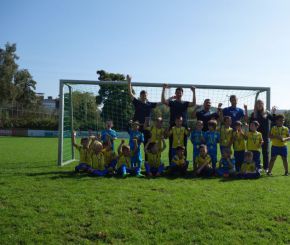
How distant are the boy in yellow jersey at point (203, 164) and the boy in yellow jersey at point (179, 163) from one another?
0.33 metres

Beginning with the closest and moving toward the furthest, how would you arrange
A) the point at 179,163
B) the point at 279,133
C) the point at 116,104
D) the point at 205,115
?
the point at 179,163 → the point at 279,133 → the point at 205,115 → the point at 116,104

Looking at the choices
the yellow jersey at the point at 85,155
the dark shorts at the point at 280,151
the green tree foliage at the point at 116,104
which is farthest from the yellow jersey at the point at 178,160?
the green tree foliage at the point at 116,104

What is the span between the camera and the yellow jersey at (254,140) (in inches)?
344

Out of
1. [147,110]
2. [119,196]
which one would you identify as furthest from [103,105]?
[119,196]

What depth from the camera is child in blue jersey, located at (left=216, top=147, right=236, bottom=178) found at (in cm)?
850

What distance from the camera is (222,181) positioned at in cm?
776

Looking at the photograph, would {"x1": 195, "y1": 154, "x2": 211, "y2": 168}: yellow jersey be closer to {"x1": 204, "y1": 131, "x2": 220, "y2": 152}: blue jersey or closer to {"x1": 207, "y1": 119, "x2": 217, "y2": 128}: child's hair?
{"x1": 204, "y1": 131, "x2": 220, "y2": 152}: blue jersey

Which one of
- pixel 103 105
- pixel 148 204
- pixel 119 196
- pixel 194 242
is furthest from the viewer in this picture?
pixel 103 105

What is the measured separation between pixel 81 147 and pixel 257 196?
4.62 metres

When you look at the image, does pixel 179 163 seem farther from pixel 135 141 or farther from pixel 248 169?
pixel 248 169

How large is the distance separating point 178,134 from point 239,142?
1.57 m

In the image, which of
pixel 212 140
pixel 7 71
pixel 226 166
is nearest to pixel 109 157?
pixel 212 140

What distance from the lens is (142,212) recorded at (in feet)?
17.0

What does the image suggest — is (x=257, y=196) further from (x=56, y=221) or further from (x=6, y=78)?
(x=6, y=78)
